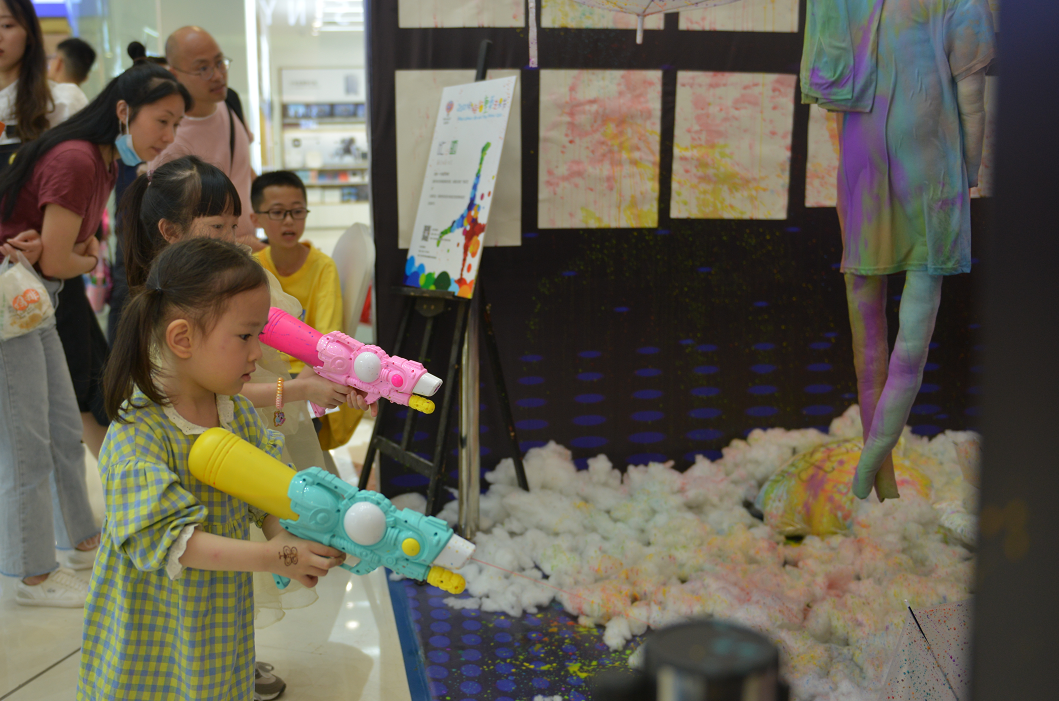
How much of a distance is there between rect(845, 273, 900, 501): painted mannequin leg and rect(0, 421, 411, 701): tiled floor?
1440 millimetres

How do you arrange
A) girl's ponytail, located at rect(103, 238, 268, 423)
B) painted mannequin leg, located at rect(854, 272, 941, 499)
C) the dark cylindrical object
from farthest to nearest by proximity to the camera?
painted mannequin leg, located at rect(854, 272, 941, 499) → girl's ponytail, located at rect(103, 238, 268, 423) → the dark cylindrical object

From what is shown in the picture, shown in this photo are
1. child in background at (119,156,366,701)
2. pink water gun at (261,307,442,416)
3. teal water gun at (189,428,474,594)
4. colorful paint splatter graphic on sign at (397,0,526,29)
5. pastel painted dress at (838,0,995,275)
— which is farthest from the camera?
colorful paint splatter graphic on sign at (397,0,526,29)

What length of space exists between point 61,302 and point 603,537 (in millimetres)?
2031

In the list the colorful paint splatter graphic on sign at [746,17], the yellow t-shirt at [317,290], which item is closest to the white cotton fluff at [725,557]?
the yellow t-shirt at [317,290]

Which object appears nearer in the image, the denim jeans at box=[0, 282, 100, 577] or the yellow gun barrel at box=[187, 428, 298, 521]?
the yellow gun barrel at box=[187, 428, 298, 521]

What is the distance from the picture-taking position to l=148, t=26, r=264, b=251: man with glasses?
297cm

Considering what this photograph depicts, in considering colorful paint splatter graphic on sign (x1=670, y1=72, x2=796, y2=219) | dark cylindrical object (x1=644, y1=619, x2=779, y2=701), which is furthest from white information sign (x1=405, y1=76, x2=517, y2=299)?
dark cylindrical object (x1=644, y1=619, x2=779, y2=701)

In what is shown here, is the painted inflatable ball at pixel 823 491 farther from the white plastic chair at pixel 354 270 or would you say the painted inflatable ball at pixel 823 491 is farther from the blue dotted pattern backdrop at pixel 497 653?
the white plastic chair at pixel 354 270

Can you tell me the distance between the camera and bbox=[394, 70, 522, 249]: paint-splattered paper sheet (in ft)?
10.2

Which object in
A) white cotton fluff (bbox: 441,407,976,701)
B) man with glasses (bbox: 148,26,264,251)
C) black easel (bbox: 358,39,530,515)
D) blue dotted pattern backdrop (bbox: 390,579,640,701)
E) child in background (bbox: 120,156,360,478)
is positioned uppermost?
man with glasses (bbox: 148,26,264,251)

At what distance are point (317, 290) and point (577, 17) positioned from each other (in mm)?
1514

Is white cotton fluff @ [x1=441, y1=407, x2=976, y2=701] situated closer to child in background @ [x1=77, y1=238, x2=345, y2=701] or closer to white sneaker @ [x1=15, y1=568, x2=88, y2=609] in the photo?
child in background @ [x1=77, y1=238, x2=345, y2=701]

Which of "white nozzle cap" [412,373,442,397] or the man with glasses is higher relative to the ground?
the man with glasses

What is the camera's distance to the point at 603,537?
2967mm
